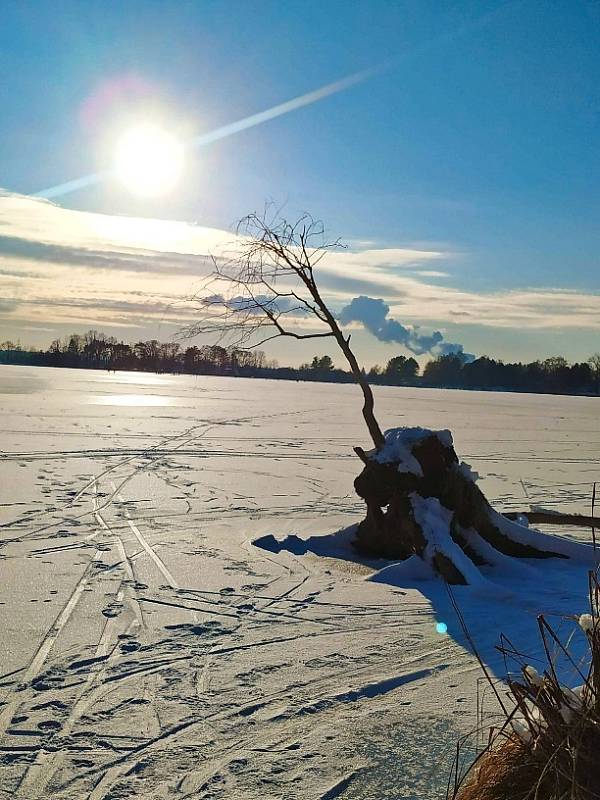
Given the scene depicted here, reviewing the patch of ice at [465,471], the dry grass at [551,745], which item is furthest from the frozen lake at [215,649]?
the patch of ice at [465,471]

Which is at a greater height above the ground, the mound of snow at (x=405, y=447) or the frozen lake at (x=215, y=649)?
the mound of snow at (x=405, y=447)

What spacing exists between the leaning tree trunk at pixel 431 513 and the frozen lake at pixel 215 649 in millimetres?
510

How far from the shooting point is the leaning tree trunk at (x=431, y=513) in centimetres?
769

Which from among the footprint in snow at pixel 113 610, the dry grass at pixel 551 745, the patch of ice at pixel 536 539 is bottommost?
the footprint in snow at pixel 113 610

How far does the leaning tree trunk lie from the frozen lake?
1.67 feet

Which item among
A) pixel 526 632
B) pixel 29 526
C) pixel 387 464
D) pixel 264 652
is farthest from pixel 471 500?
pixel 29 526

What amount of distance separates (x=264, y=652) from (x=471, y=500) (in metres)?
3.91

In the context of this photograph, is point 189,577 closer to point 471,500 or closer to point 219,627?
point 219,627

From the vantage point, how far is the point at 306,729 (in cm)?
400

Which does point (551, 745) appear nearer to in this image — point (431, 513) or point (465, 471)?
point (431, 513)

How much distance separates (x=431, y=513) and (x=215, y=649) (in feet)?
10.8

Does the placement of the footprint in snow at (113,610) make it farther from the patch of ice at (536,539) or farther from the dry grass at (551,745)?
the patch of ice at (536,539)

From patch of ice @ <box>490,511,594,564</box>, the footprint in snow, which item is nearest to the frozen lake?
the footprint in snow

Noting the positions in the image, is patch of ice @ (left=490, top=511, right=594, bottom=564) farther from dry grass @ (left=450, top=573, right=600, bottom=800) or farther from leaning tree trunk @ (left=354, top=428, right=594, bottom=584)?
dry grass @ (left=450, top=573, right=600, bottom=800)
